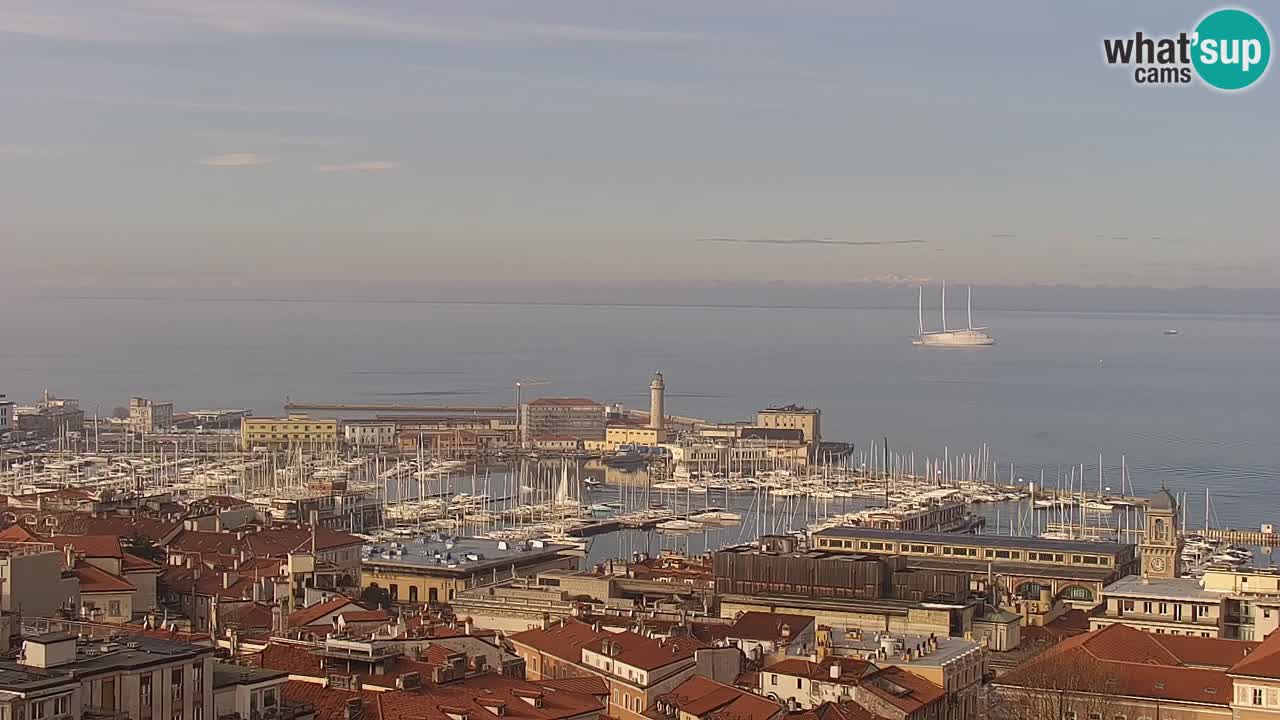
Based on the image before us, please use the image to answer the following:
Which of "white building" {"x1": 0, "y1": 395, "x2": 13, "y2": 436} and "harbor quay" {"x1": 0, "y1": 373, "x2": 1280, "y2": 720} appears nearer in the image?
"harbor quay" {"x1": 0, "y1": 373, "x2": 1280, "y2": 720}

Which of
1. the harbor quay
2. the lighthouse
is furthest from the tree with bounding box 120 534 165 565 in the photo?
the lighthouse

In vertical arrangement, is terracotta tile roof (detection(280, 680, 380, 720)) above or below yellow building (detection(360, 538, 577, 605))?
above

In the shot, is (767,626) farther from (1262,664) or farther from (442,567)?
(442,567)

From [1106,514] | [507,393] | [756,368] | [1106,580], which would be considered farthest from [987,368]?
[1106,580]

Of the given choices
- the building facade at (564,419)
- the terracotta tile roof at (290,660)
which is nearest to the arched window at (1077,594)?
the terracotta tile roof at (290,660)

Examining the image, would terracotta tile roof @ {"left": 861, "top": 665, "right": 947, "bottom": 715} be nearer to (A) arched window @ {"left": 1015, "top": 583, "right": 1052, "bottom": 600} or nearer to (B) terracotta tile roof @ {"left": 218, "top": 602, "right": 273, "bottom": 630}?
(B) terracotta tile roof @ {"left": 218, "top": 602, "right": 273, "bottom": 630}

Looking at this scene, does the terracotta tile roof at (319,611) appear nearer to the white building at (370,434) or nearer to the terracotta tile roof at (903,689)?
the terracotta tile roof at (903,689)

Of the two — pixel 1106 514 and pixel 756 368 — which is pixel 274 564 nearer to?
pixel 1106 514

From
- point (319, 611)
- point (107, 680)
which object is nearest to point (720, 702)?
point (319, 611)
